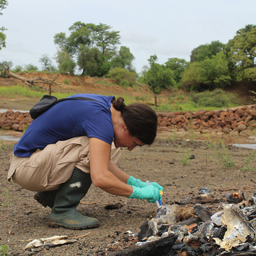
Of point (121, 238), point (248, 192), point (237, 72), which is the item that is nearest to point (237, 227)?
point (121, 238)

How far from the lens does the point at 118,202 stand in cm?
312

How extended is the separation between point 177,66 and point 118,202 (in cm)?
4599

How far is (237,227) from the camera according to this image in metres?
1.81

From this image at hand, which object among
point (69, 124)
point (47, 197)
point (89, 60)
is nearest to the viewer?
point (69, 124)

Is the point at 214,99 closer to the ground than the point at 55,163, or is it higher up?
higher up

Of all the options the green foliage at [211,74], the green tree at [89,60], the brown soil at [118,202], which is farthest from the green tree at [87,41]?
the brown soil at [118,202]

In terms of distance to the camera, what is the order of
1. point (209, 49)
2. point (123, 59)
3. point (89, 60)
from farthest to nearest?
point (209, 49) → point (123, 59) → point (89, 60)

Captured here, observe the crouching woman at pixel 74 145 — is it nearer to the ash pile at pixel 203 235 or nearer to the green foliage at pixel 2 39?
the ash pile at pixel 203 235

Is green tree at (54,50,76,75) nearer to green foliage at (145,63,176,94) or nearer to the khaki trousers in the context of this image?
green foliage at (145,63,176,94)

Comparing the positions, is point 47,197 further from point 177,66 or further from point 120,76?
point 177,66

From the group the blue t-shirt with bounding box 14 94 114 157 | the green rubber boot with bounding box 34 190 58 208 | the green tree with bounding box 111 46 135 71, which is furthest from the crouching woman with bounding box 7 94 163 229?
the green tree with bounding box 111 46 135 71

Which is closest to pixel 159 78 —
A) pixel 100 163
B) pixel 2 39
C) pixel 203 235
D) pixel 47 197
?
pixel 2 39

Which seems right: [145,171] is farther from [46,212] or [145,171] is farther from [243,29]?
[243,29]

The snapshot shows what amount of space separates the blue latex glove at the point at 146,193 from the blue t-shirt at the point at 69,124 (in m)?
0.46
